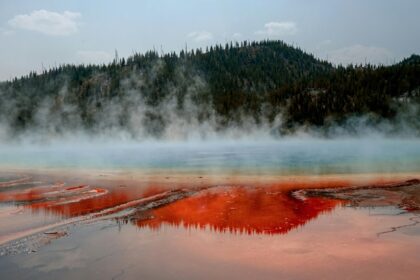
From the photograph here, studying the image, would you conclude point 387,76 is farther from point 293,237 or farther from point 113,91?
point 293,237

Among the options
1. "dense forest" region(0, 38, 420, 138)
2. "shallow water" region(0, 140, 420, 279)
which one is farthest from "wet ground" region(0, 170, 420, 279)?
"dense forest" region(0, 38, 420, 138)

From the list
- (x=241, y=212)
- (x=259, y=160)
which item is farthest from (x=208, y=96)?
(x=241, y=212)

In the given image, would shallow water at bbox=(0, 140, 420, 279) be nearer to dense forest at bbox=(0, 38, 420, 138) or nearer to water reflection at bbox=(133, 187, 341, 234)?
water reflection at bbox=(133, 187, 341, 234)

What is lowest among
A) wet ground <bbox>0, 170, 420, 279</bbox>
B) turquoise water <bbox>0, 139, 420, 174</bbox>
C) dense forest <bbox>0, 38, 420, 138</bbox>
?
wet ground <bbox>0, 170, 420, 279</bbox>

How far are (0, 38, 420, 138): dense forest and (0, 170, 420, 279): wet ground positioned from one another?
6263 centimetres

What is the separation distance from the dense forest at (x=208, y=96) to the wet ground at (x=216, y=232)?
62633mm

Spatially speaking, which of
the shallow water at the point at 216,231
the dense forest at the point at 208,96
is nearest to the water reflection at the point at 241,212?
the shallow water at the point at 216,231

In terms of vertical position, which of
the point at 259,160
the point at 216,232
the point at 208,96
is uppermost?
the point at 208,96

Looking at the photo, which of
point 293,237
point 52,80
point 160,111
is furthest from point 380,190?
point 52,80

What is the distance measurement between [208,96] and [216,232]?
93.8 meters

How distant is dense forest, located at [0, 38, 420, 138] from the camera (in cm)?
7825

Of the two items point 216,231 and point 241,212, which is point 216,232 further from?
point 241,212

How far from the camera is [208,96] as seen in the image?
102312 millimetres

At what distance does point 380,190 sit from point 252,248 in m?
7.67
